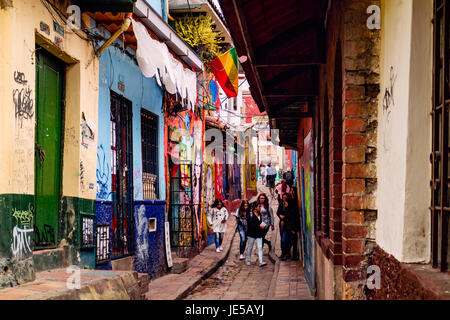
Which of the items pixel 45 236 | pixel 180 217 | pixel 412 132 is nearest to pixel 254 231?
pixel 180 217

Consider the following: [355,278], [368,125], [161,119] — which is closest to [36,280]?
[355,278]

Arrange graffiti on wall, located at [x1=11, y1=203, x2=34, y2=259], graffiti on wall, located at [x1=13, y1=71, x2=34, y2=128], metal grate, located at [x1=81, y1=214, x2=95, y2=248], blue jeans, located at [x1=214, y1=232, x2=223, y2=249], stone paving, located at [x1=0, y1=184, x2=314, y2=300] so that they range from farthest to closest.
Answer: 1. blue jeans, located at [x1=214, y1=232, x2=223, y2=249]
2. metal grate, located at [x1=81, y1=214, x2=95, y2=248]
3. graffiti on wall, located at [x1=13, y1=71, x2=34, y2=128]
4. graffiti on wall, located at [x1=11, y1=203, x2=34, y2=259]
5. stone paving, located at [x1=0, y1=184, x2=314, y2=300]

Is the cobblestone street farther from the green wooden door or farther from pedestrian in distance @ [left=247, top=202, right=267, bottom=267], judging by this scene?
the green wooden door

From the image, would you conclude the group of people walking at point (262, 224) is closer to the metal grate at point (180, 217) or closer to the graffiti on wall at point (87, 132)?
the metal grate at point (180, 217)

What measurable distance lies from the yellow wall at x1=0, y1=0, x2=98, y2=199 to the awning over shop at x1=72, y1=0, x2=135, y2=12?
0.42 meters

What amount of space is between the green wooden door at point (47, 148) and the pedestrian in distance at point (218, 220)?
810 cm

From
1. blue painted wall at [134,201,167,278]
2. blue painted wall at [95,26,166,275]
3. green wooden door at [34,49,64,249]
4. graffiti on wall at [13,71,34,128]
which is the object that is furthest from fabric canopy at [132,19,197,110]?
graffiti on wall at [13,71,34,128]

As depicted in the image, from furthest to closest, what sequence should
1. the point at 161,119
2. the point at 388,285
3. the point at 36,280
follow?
1. the point at 161,119
2. the point at 36,280
3. the point at 388,285

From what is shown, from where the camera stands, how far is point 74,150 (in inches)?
270

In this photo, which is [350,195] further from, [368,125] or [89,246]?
[89,246]

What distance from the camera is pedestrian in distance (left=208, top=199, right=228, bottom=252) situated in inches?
571

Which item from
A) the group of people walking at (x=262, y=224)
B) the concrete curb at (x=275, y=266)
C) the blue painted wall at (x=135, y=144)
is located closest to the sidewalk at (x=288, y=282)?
the concrete curb at (x=275, y=266)

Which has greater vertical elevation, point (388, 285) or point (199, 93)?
→ point (199, 93)
